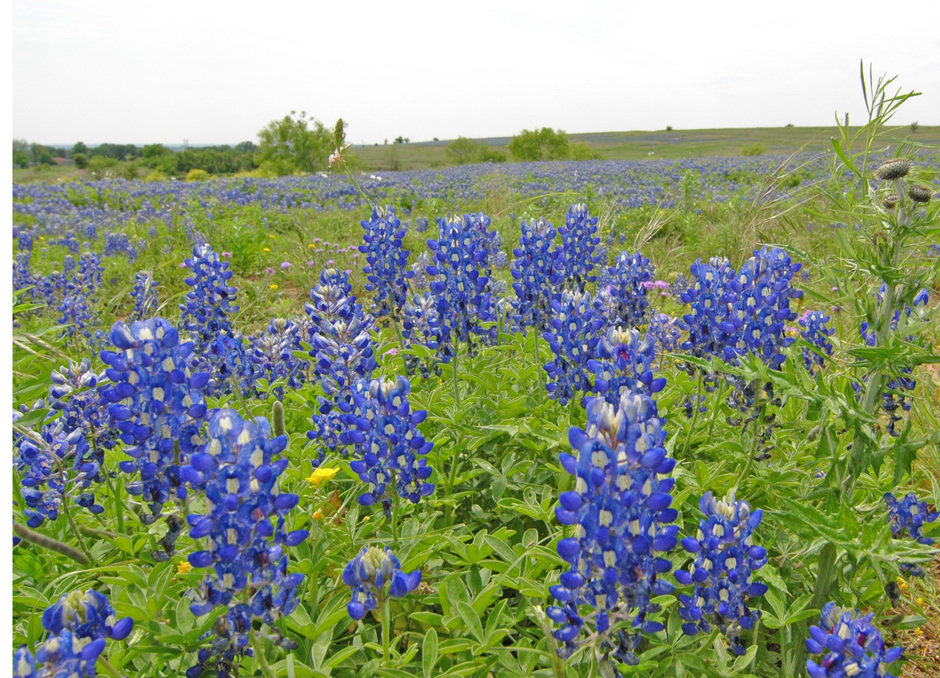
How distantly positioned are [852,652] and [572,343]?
64.6 inches

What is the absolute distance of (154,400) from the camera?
71.7 inches

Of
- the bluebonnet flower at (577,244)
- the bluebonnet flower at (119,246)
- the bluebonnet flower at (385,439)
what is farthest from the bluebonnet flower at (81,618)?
the bluebonnet flower at (119,246)

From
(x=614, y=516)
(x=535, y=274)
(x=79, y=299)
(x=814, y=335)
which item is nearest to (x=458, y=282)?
(x=535, y=274)

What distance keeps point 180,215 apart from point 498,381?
962 centimetres

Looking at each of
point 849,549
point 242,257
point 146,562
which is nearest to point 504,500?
point 849,549

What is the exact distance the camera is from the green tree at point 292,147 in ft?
133

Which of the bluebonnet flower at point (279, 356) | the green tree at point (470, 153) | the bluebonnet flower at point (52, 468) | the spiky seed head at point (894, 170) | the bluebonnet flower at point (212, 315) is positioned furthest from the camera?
the green tree at point (470, 153)

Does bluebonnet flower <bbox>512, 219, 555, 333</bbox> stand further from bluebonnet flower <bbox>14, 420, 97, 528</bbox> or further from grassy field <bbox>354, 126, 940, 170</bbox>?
grassy field <bbox>354, 126, 940, 170</bbox>

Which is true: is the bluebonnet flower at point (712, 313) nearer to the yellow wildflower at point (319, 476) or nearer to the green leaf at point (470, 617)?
the green leaf at point (470, 617)

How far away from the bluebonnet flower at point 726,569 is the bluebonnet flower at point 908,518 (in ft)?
2.44

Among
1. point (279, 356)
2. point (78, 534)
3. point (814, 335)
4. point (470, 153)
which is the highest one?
point (470, 153)

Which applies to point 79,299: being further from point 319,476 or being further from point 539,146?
point 539,146

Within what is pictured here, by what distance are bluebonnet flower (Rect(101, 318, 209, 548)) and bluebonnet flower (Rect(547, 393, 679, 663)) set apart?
1.09m

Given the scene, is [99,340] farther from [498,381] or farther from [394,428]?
[394,428]
